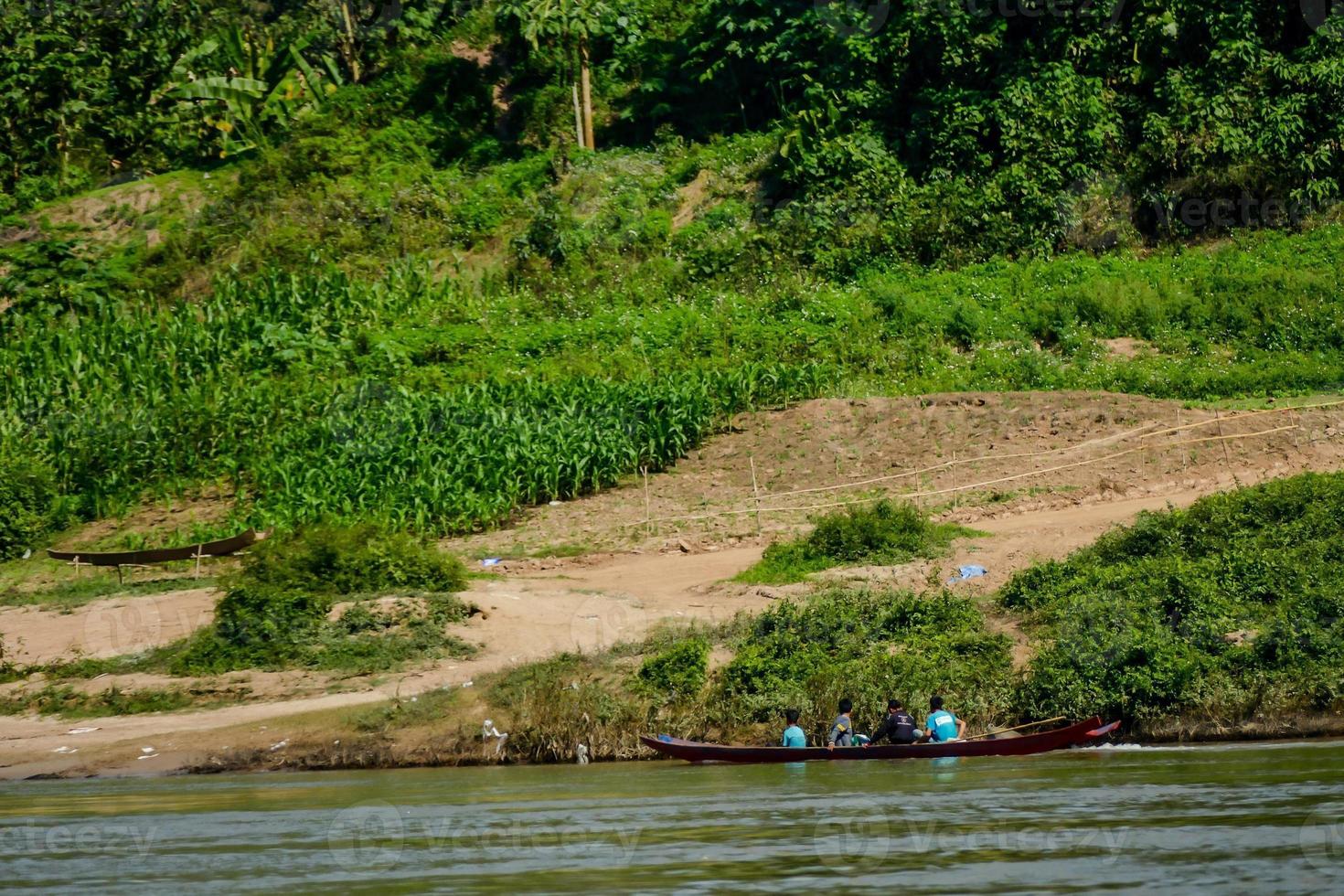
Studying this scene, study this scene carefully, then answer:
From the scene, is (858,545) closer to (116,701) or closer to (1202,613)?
(1202,613)

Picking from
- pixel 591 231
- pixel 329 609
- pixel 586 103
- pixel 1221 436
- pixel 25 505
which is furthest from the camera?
pixel 586 103

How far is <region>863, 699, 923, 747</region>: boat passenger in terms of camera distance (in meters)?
17.0

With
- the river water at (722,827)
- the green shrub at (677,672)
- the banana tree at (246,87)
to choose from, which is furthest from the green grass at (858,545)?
the banana tree at (246,87)

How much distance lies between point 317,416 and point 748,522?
7.96 metres

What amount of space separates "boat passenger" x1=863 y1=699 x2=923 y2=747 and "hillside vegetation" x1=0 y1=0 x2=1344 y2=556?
33.1 feet

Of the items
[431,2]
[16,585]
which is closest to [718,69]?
[431,2]

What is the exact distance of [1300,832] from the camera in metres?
12.9

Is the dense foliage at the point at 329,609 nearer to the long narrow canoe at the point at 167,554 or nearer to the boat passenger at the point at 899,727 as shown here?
the long narrow canoe at the point at 167,554

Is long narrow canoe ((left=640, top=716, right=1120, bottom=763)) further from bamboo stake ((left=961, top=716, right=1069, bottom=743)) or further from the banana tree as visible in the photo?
the banana tree

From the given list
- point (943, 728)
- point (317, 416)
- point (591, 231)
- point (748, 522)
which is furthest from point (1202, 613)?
point (591, 231)

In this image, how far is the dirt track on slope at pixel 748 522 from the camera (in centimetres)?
1905

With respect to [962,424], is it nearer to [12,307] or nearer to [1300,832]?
[1300,832]

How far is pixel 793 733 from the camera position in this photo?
1727cm

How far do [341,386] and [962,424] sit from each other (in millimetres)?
10512
